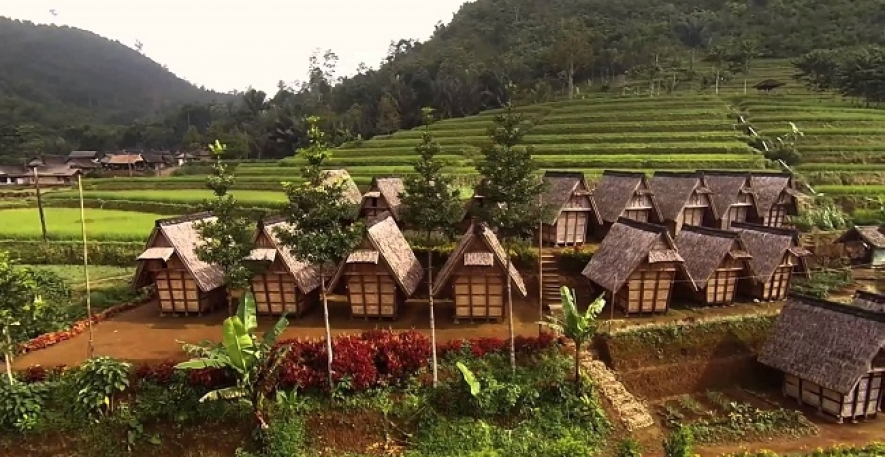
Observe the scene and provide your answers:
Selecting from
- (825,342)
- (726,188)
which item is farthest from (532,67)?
(825,342)

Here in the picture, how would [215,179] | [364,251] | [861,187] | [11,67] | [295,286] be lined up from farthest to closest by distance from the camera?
1. [11,67]
2. [861,187]
3. [295,286]
4. [364,251]
5. [215,179]

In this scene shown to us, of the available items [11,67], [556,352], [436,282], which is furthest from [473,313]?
[11,67]

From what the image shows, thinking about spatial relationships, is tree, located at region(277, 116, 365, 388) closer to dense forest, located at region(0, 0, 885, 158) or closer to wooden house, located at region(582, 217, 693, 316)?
wooden house, located at region(582, 217, 693, 316)

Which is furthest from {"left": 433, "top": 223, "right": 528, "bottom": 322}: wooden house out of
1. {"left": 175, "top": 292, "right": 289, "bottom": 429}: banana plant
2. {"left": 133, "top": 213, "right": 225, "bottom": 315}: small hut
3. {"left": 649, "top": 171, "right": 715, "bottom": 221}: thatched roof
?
{"left": 649, "top": 171, "right": 715, "bottom": 221}: thatched roof

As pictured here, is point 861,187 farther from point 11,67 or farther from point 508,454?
point 11,67

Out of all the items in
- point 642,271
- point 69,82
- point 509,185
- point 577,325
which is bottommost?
point 577,325

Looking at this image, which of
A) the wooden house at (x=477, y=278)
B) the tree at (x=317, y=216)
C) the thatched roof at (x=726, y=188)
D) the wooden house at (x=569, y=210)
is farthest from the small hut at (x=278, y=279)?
the thatched roof at (x=726, y=188)

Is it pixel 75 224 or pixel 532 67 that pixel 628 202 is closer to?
pixel 75 224
